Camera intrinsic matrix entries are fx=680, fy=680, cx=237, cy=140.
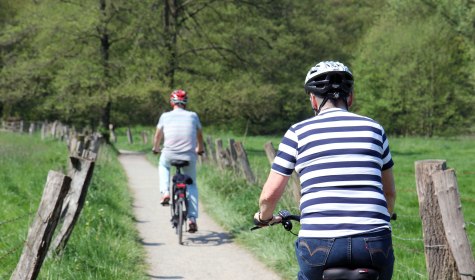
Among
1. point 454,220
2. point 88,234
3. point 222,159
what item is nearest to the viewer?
point 454,220

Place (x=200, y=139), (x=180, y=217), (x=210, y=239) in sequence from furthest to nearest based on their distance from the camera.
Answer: (x=200, y=139), (x=210, y=239), (x=180, y=217)

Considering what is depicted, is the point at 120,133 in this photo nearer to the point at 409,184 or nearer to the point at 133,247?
the point at 409,184

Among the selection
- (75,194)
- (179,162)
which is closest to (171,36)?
(179,162)

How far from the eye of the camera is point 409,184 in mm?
16016

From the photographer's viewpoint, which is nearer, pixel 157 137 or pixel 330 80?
pixel 330 80

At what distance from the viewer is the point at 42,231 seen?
504 centimetres

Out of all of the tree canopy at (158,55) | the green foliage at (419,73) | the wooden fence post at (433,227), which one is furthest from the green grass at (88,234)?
the green foliage at (419,73)

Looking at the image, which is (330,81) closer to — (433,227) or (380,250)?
(380,250)

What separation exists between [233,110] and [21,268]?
25.2 m

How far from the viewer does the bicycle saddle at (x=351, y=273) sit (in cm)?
319

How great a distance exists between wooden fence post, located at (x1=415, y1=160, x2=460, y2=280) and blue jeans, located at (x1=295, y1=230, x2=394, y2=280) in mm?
1433

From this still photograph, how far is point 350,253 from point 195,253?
17.2 ft

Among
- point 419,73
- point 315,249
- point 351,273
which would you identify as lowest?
point 351,273

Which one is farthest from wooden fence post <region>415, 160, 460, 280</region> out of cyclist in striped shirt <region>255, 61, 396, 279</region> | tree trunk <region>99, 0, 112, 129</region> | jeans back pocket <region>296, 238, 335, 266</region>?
tree trunk <region>99, 0, 112, 129</region>
